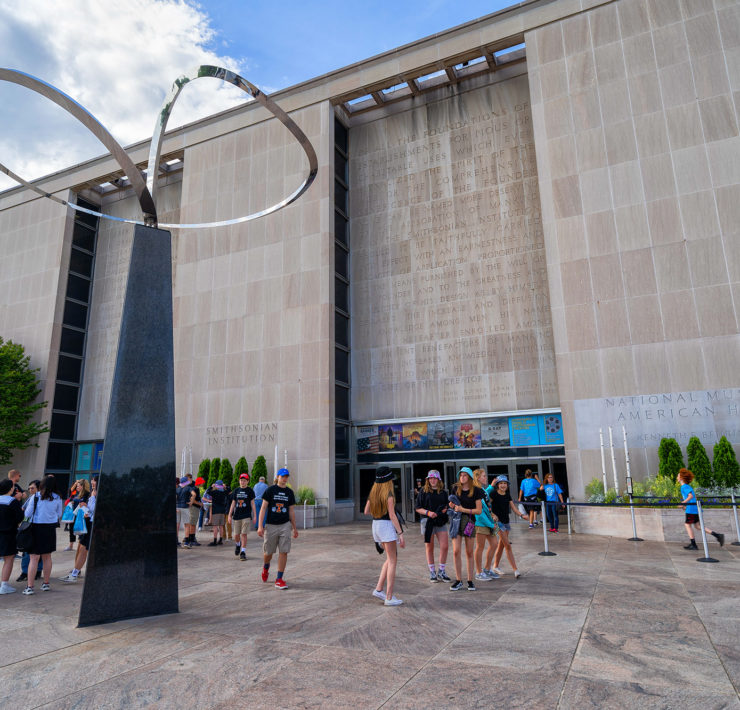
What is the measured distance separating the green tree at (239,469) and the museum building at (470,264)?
1.12 m

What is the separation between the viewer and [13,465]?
1157 inches

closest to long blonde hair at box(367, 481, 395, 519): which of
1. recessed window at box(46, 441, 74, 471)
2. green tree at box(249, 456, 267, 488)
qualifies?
green tree at box(249, 456, 267, 488)

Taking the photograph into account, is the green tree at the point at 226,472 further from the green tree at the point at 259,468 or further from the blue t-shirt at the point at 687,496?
the blue t-shirt at the point at 687,496

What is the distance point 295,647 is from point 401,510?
1813 cm

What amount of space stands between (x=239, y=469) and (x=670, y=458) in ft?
52.1

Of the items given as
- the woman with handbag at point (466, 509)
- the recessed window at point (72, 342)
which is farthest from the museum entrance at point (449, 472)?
the recessed window at point (72, 342)

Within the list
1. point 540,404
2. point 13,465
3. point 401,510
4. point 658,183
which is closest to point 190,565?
point 401,510

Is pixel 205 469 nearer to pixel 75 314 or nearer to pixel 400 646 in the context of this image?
pixel 75 314

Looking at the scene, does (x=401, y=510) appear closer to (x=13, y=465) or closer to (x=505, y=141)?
(x=505, y=141)

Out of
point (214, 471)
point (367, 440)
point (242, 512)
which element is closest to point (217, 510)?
point (242, 512)

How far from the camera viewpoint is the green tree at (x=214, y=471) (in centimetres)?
2278

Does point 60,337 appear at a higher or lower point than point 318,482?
higher

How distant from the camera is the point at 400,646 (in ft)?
17.8

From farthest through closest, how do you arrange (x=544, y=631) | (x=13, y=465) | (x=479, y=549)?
(x=13, y=465), (x=479, y=549), (x=544, y=631)
